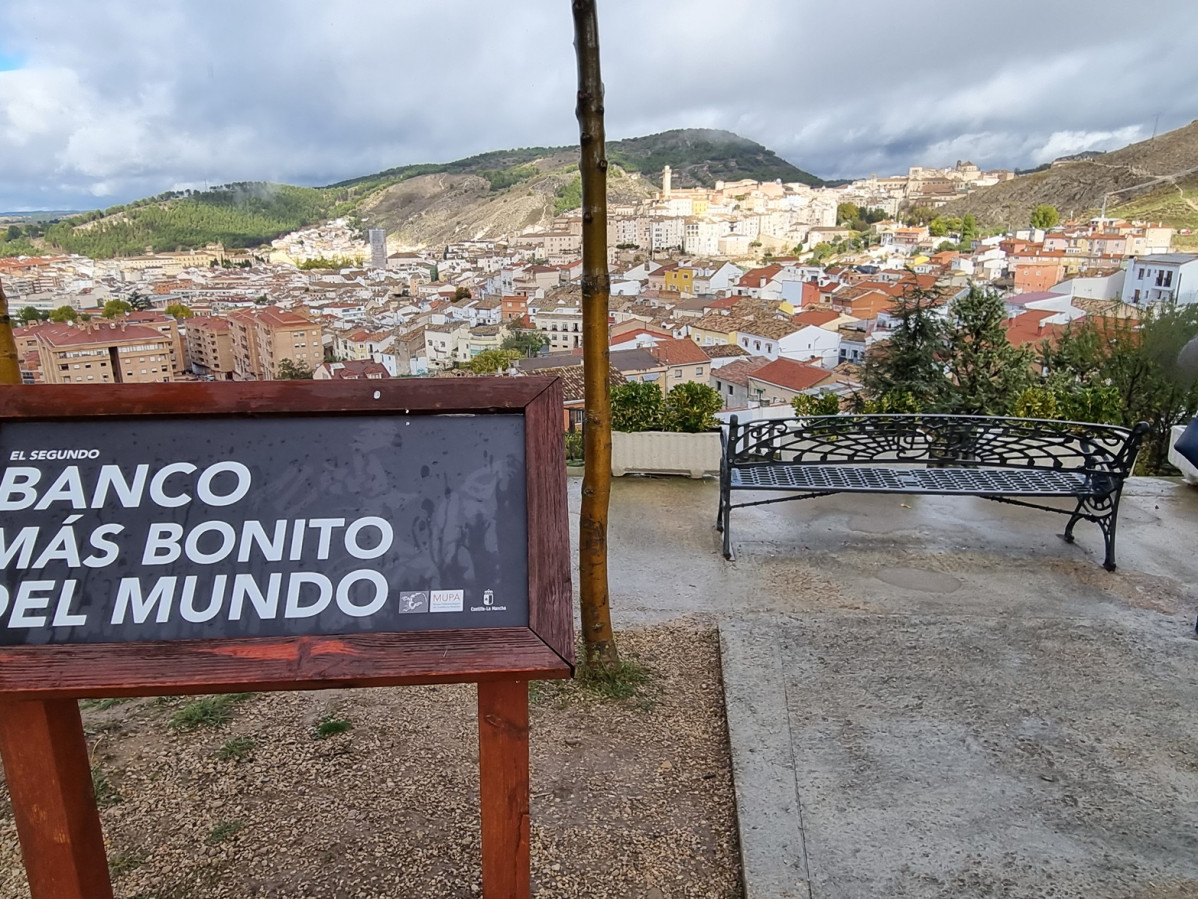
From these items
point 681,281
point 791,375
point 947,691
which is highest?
point 947,691

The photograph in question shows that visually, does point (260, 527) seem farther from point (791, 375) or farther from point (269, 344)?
point (269, 344)

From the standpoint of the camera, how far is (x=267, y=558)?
1.59 m

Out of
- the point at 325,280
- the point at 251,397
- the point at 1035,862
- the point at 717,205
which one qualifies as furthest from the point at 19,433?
the point at 717,205

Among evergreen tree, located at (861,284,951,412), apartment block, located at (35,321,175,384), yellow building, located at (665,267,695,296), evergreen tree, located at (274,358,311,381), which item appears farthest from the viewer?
yellow building, located at (665,267,695,296)

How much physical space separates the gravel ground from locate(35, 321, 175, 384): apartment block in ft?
6.29

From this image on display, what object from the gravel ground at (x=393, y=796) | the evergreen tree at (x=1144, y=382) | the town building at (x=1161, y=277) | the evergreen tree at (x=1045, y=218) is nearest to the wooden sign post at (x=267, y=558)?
the gravel ground at (x=393, y=796)

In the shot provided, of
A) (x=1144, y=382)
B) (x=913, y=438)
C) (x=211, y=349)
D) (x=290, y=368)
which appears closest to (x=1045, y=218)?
(x=290, y=368)

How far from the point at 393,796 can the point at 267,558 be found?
1342 millimetres

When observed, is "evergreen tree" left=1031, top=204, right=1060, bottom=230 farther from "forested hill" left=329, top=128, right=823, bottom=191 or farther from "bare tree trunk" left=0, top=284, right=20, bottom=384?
"bare tree trunk" left=0, top=284, right=20, bottom=384

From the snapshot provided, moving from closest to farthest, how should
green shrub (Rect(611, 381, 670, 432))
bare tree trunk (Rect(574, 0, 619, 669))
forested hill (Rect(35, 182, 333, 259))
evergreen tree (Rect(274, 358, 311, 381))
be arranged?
bare tree trunk (Rect(574, 0, 619, 669)) → green shrub (Rect(611, 381, 670, 432)) → evergreen tree (Rect(274, 358, 311, 381)) → forested hill (Rect(35, 182, 333, 259))

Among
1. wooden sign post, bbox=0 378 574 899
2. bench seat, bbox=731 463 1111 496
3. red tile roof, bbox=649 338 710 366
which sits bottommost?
red tile roof, bbox=649 338 710 366

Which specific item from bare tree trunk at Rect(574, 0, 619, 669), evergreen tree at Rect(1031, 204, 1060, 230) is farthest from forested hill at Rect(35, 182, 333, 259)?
evergreen tree at Rect(1031, 204, 1060, 230)

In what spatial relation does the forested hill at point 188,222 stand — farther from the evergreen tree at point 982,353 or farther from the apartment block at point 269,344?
the evergreen tree at point 982,353

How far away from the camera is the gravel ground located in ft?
7.32
